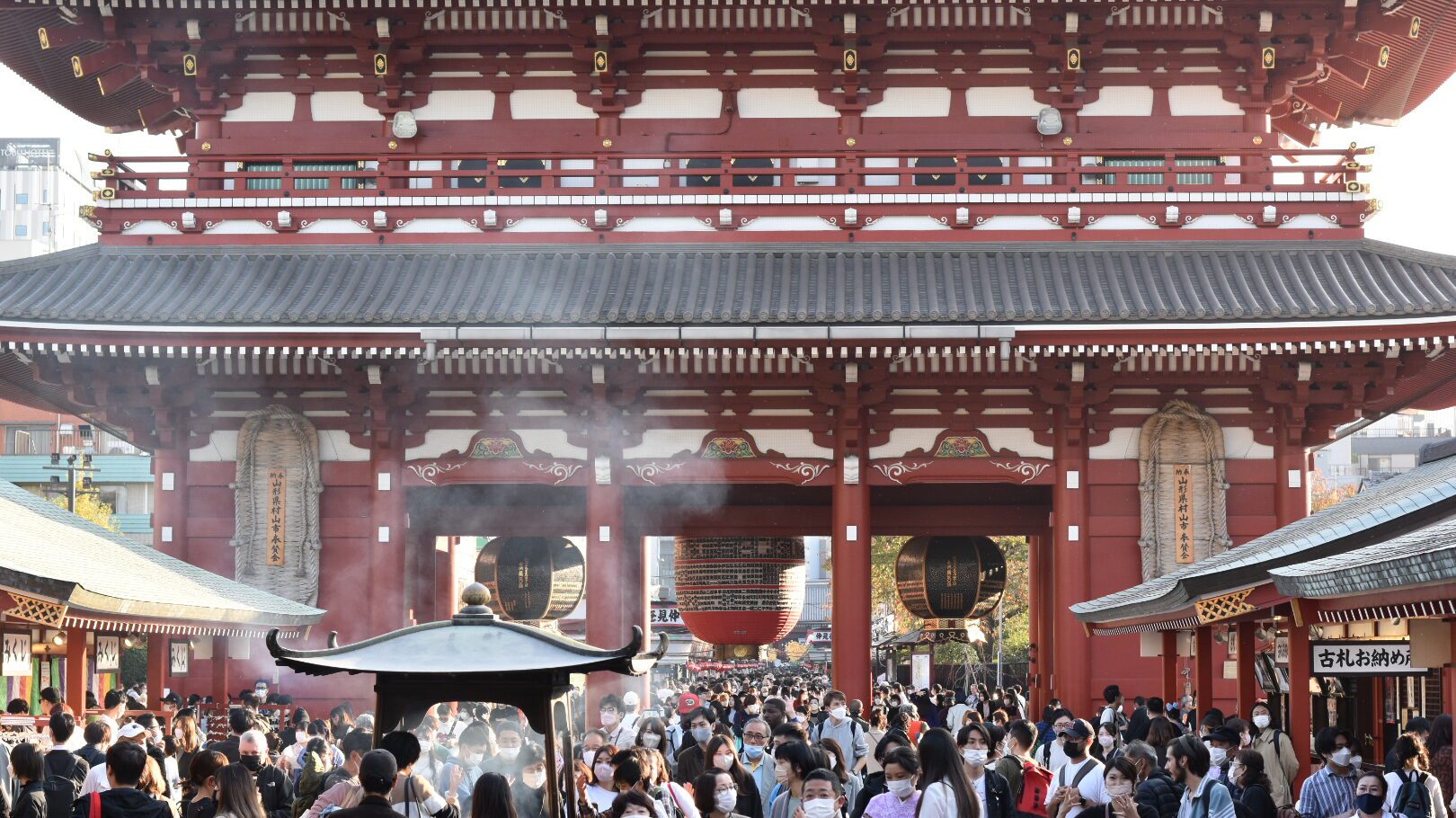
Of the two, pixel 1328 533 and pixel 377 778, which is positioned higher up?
pixel 1328 533

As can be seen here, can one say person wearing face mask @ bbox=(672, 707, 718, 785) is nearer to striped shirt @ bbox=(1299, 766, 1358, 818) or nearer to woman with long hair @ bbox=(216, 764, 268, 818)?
woman with long hair @ bbox=(216, 764, 268, 818)

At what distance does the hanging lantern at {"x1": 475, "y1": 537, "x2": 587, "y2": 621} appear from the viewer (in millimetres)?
24656

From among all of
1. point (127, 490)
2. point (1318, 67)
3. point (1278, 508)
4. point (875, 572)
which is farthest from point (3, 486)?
point (127, 490)

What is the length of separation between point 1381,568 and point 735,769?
4.02 meters

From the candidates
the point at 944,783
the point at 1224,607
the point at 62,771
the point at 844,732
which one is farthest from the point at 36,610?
the point at 1224,607

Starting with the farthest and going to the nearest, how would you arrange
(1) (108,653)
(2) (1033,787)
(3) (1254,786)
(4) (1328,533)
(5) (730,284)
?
(5) (730,284)
(1) (108,653)
(4) (1328,533)
(2) (1033,787)
(3) (1254,786)

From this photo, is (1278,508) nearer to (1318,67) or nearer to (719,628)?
(1318,67)

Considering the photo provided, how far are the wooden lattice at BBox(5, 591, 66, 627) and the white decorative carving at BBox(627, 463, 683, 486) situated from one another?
401 inches

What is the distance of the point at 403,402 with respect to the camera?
2253 centimetres

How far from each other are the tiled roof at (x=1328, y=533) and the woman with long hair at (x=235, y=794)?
720 cm

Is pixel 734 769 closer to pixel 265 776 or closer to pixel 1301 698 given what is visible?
pixel 265 776

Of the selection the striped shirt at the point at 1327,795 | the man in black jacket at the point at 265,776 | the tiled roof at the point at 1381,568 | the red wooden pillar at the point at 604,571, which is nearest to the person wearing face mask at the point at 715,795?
the man in black jacket at the point at 265,776

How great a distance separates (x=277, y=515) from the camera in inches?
886

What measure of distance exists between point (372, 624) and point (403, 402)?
9.66 feet
